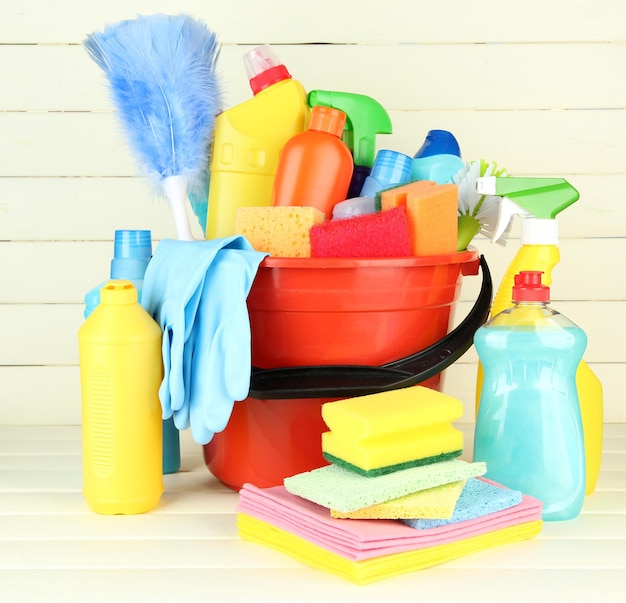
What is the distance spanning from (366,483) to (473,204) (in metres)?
0.43

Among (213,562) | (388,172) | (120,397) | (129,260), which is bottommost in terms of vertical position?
(213,562)

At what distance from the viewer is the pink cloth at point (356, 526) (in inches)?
29.5

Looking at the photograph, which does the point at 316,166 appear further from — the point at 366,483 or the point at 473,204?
the point at 366,483

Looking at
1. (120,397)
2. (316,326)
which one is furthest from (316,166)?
(120,397)

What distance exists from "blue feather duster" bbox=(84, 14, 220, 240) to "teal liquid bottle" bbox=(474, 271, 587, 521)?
0.42 m

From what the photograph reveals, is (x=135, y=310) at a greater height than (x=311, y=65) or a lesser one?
lesser

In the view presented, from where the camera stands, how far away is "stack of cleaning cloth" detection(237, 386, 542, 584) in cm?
76

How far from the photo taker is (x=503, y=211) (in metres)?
1.02

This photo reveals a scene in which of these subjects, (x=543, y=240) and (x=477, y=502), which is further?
(x=543, y=240)

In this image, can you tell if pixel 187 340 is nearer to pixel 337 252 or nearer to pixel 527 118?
pixel 337 252

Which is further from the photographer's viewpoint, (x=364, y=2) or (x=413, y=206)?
(x=364, y=2)

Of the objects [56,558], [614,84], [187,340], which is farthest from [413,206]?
[614,84]

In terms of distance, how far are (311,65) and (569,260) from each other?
0.52 meters

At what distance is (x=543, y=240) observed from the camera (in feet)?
3.28
